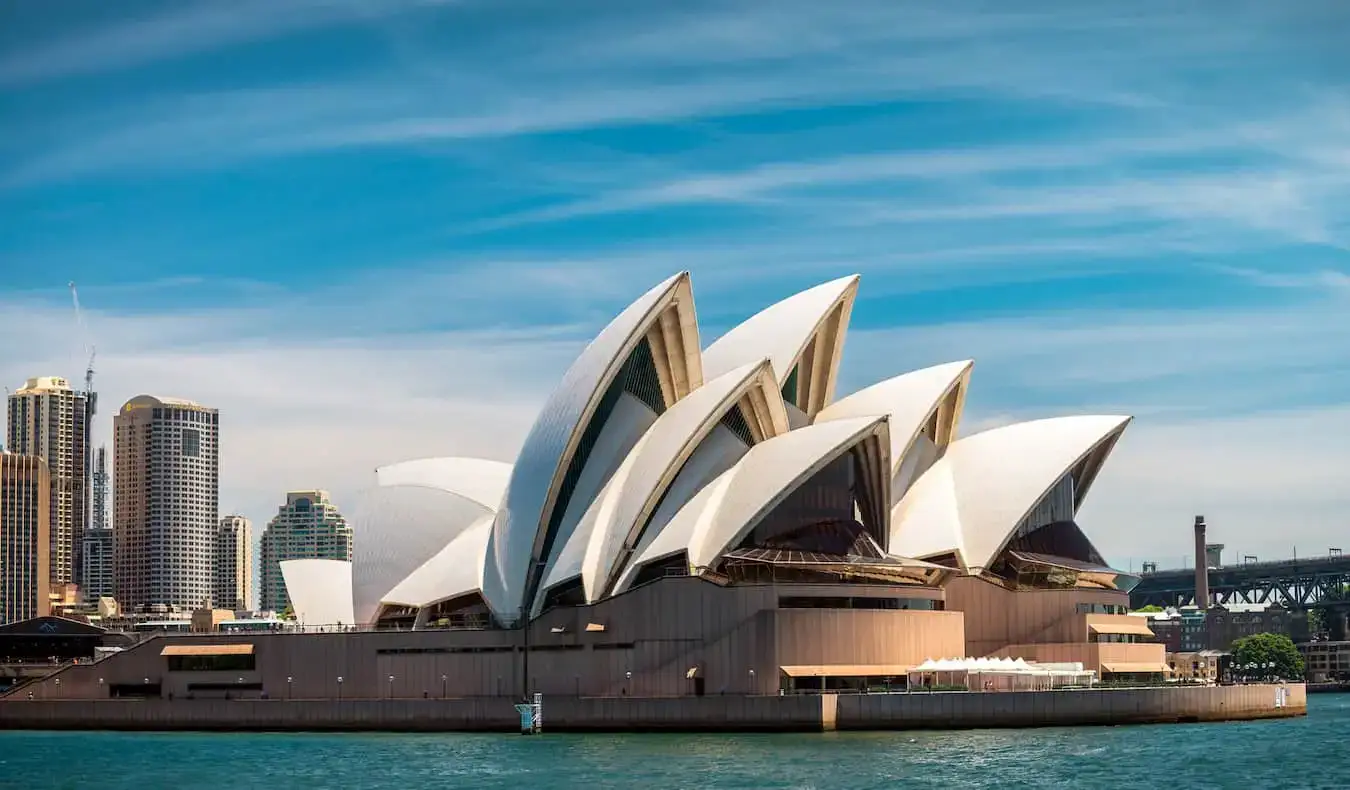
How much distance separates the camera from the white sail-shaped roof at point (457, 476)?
297 ft

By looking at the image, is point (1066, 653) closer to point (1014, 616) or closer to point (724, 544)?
point (1014, 616)

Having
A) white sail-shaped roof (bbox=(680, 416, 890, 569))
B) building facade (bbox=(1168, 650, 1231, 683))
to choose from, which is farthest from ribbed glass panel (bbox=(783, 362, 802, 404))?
building facade (bbox=(1168, 650, 1231, 683))

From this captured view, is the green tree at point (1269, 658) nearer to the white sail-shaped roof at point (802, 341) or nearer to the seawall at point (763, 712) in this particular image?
the seawall at point (763, 712)

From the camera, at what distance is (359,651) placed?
84.2 meters

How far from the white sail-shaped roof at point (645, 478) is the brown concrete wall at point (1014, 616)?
1578 cm

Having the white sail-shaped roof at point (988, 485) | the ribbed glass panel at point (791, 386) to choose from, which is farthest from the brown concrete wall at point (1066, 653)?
the ribbed glass panel at point (791, 386)

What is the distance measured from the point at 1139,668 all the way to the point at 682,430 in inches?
1074

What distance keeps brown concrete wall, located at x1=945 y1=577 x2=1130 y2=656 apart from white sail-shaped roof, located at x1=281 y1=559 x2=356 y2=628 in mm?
35768

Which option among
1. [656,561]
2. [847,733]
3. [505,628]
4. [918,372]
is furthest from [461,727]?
[918,372]

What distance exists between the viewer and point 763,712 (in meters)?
71.6

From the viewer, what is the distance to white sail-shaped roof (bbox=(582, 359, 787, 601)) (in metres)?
76.8

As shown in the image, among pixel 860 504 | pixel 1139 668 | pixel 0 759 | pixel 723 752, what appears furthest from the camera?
pixel 1139 668

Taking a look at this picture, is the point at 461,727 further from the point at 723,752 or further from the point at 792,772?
the point at 792,772

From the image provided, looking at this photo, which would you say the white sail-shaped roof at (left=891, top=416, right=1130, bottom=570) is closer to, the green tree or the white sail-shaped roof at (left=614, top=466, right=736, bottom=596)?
the white sail-shaped roof at (left=614, top=466, right=736, bottom=596)
